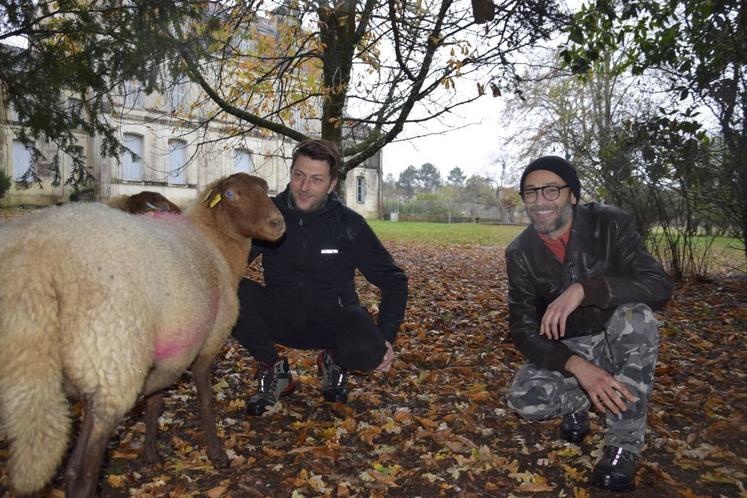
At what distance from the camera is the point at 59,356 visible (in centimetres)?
201

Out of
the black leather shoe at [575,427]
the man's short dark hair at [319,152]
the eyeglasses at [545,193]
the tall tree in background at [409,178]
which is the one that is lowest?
the black leather shoe at [575,427]

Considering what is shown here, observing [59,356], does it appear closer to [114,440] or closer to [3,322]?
[3,322]

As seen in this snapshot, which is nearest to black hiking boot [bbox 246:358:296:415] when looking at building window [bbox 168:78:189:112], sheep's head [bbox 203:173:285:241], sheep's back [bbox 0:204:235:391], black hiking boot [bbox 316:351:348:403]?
black hiking boot [bbox 316:351:348:403]

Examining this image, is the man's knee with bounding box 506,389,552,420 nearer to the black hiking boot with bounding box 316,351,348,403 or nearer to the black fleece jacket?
the black fleece jacket

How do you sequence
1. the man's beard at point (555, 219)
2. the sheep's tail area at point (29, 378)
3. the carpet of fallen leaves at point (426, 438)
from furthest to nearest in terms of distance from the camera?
the man's beard at point (555, 219) < the carpet of fallen leaves at point (426, 438) < the sheep's tail area at point (29, 378)

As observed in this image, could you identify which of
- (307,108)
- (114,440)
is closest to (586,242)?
(114,440)

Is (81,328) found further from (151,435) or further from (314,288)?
(314,288)

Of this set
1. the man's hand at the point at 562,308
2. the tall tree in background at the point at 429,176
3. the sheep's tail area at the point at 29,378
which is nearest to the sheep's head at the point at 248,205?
the sheep's tail area at the point at 29,378

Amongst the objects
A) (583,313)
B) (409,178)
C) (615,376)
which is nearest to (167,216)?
(583,313)

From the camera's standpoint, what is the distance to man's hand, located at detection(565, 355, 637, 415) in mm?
2777

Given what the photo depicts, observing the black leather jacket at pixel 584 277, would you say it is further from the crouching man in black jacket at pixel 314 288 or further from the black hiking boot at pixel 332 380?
the black hiking boot at pixel 332 380

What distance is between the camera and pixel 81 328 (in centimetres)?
202

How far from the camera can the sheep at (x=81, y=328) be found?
1.95 metres

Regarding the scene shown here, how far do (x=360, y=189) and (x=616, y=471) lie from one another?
39330 millimetres
